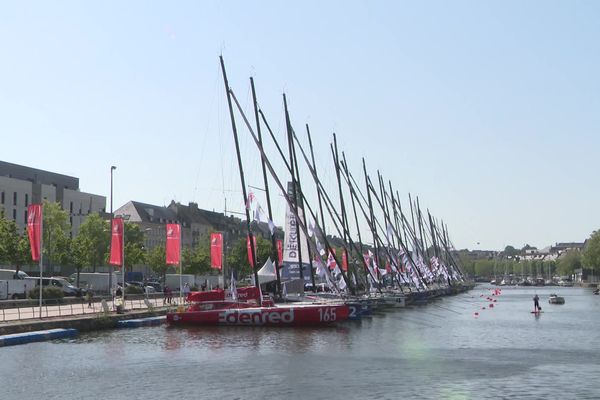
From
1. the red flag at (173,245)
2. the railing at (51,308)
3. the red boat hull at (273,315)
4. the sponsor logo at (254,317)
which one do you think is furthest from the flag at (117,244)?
the sponsor logo at (254,317)

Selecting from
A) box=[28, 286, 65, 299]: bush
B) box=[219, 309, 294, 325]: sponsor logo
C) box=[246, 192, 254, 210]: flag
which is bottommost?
box=[219, 309, 294, 325]: sponsor logo

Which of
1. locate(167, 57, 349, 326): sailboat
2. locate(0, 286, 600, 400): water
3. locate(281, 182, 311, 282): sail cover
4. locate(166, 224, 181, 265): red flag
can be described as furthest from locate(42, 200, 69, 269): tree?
locate(0, 286, 600, 400): water

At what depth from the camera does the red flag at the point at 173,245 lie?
71681 millimetres

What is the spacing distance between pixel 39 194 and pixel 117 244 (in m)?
80.6

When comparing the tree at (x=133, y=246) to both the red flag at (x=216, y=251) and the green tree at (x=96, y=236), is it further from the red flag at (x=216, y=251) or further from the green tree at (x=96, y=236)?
the red flag at (x=216, y=251)

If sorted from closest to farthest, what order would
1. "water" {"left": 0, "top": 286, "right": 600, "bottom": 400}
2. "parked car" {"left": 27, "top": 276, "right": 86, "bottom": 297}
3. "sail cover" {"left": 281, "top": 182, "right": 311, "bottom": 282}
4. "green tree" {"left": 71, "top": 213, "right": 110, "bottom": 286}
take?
1. "water" {"left": 0, "top": 286, "right": 600, "bottom": 400}
2. "sail cover" {"left": 281, "top": 182, "right": 311, "bottom": 282}
3. "parked car" {"left": 27, "top": 276, "right": 86, "bottom": 297}
4. "green tree" {"left": 71, "top": 213, "right": 110, "bottom": 286}

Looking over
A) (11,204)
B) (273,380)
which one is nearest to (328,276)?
(273,380)

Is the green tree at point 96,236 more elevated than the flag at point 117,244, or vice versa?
the green tree at point 96,236

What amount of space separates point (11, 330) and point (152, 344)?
9146 millimetres

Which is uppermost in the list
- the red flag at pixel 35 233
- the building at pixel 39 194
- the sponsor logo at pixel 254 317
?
the building at pixel 39 194

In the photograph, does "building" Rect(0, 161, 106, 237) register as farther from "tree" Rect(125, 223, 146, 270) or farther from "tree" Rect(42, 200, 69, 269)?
"tree" Rect(42, 200, 69, 269)

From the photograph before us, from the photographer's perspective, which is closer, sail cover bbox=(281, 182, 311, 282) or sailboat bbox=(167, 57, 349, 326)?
sailboat bbox=(167, 57, 349, 326)

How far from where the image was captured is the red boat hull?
5912 centimetres

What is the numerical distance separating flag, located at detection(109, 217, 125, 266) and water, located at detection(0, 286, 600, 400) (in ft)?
25.0
